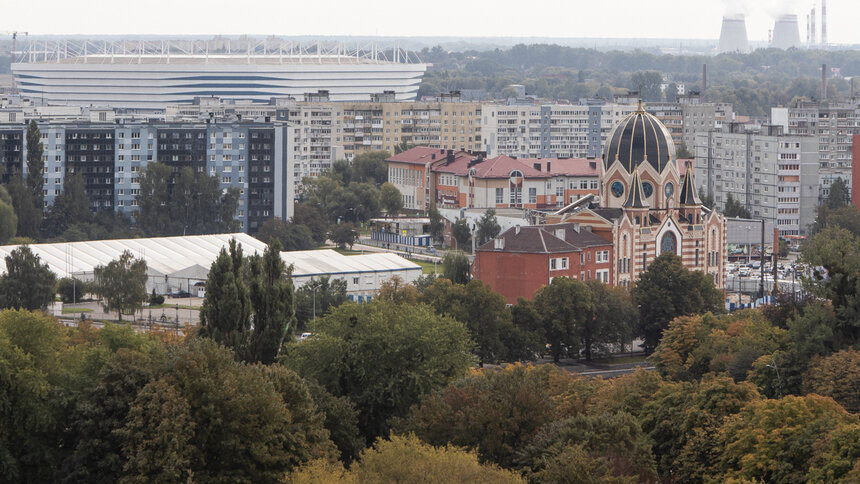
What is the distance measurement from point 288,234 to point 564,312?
30736mm

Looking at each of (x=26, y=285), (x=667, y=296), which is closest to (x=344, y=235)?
(x=26, y=285)

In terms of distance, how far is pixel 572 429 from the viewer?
31.6 metres

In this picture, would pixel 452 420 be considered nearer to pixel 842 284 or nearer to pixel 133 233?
pixel 842 284

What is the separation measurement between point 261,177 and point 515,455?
55850mm

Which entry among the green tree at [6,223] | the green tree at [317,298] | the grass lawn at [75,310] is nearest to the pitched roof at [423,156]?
the green tree at [6,223]

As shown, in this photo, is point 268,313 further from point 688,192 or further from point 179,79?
point 179,79

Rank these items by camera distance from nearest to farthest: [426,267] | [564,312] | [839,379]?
[839,379]
[564,312]
[426,267]

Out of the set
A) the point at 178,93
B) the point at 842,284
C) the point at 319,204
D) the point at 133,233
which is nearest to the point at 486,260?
the point at 842,284

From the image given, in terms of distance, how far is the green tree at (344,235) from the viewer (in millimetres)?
82250

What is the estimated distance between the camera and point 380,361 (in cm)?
3709

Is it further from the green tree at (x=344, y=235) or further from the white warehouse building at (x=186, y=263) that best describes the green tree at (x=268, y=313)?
the green tree at (x=344, y=235)

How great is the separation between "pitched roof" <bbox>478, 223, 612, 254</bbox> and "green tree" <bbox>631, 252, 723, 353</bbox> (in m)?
4.61

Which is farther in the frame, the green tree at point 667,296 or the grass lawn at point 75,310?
the grass lawn at point 75,310

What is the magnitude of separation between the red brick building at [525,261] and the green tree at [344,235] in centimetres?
2100
